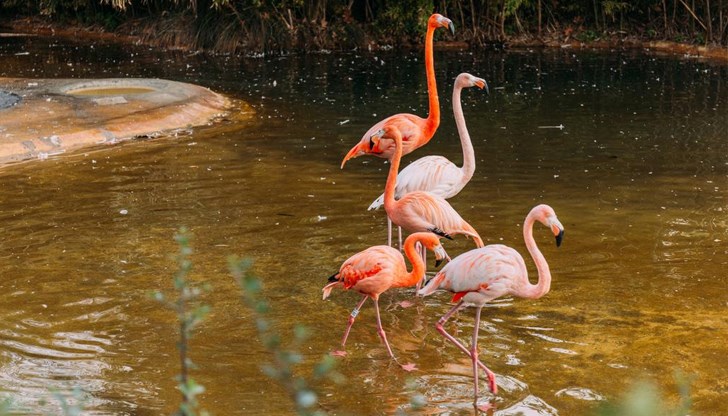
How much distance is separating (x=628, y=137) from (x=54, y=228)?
19.9 feet

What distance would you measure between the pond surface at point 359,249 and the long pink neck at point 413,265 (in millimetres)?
408

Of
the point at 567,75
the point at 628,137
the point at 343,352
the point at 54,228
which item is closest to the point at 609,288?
the point at 343,352

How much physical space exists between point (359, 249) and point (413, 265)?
1868 mm

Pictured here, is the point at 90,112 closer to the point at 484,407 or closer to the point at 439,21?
the point at 439,21

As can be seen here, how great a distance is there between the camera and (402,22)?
58.8 ft

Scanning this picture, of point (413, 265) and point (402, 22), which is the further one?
point (402, 22)

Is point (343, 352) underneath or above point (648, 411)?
underneath

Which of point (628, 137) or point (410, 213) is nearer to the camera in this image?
point (410, 213)

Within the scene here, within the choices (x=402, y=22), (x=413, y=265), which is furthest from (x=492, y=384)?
(x=402, y=22)

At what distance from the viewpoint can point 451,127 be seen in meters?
11.4

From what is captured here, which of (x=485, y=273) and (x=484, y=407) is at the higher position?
(x=485, y=273)

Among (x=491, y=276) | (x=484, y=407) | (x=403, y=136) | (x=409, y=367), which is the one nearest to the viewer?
(x=484, y=407)

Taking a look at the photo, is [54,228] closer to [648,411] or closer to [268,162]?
[268,162]

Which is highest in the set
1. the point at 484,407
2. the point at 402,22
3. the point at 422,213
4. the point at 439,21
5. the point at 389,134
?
the point at 439,21
